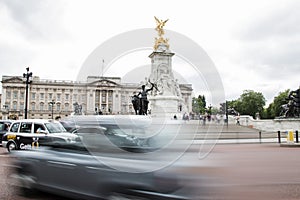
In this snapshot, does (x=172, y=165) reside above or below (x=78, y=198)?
above

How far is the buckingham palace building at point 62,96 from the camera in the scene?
344 ft

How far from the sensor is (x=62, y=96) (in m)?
115

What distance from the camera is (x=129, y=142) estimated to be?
16.6 feet

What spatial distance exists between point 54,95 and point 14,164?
113 meters

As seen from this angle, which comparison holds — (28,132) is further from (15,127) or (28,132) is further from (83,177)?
(83,177)

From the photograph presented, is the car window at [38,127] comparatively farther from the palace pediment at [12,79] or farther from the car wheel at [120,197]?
the palace pediment at [12,79]

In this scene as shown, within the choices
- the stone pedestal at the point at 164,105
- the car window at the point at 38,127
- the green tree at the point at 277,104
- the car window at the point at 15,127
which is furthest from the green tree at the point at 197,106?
the car window at the point at 38,127

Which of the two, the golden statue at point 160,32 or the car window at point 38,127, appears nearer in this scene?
the car window at point 38,127

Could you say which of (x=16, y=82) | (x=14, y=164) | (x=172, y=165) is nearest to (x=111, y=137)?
(x=172, y=165)

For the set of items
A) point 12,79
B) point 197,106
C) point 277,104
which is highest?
point 12,79

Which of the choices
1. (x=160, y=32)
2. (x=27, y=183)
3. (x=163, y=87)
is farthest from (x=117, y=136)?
(x=160, y=32)

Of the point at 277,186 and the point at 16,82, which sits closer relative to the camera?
the point at 277,186

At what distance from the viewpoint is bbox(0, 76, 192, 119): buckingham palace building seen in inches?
4134

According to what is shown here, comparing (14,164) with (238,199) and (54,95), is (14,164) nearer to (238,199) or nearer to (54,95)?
(238,199)
